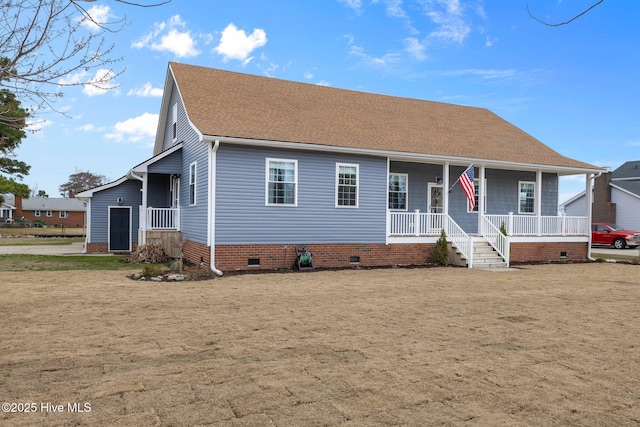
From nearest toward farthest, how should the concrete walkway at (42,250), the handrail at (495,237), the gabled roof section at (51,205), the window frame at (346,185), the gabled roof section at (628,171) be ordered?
the window frame at (346,185) → the handrail at (495,237) → the concrete walkway at (42,250) → the gabled roof section at (628,171) → the gabled roof section at (51,205)

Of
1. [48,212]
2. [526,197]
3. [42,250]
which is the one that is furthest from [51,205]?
[526,197]

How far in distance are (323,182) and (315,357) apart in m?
9.88

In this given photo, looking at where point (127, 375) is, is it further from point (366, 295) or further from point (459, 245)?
point (459, 245)

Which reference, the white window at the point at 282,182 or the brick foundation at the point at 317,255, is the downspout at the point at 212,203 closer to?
the brick foundation at the point at 317,255

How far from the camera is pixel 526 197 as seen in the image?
66.5 feet

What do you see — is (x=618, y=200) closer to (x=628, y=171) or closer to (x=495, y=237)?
(x=628, y=171)

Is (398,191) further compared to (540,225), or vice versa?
(540,225)

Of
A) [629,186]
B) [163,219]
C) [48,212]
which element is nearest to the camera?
[163,219]

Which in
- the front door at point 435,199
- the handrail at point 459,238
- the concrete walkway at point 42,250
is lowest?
the concrete walkway at point 42,250

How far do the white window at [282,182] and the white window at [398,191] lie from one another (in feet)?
15.5

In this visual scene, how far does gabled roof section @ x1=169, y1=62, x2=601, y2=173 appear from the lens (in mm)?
14766

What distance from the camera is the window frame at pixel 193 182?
49.5 feet

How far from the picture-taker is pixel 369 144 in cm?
1553

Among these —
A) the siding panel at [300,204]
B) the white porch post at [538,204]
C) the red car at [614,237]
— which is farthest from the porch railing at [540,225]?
the red car at [614,237]
